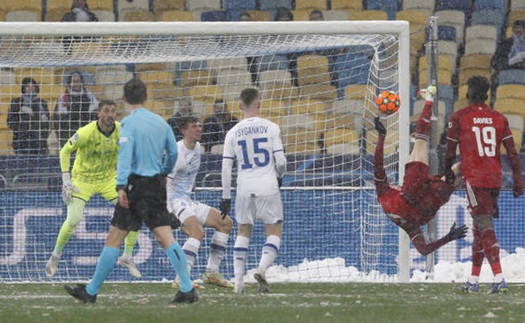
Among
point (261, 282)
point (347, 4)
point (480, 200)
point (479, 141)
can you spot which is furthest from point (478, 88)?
point (347, 4)

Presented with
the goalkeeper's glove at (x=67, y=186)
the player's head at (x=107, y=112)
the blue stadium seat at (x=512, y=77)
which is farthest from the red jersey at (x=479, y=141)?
the blue stadium seat at (x=512, y=77)

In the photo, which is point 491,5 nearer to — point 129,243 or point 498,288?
point 129,243

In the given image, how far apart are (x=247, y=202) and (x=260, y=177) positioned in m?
0.26

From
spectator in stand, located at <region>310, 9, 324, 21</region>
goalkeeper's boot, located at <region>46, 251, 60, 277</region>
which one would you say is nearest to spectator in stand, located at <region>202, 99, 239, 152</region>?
goalkeeper's boot, located at <region>46, 251, 60, 277</region>

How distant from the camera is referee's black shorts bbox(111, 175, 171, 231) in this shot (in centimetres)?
993

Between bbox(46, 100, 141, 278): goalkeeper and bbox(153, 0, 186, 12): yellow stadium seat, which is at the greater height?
bbox(153, 0, 186, 12): yellow stadium seat

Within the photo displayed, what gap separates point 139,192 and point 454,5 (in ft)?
40.3

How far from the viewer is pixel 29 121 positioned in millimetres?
15523

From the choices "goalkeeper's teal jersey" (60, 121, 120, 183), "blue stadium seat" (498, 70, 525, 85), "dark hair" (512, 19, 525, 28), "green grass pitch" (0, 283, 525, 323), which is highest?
"dark hair" (512, 19, 525, 28)

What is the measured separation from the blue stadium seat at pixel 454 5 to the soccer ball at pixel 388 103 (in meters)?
8.65

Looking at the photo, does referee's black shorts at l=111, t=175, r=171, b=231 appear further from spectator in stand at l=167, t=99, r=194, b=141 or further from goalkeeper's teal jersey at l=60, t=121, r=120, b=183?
spectator in stand at l=167, t=99, r=194, b=141

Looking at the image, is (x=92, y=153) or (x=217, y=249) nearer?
(x=217, y=249)

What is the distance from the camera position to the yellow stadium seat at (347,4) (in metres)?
21.1

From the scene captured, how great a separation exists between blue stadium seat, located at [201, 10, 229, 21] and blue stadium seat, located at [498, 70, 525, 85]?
14.6 feet
